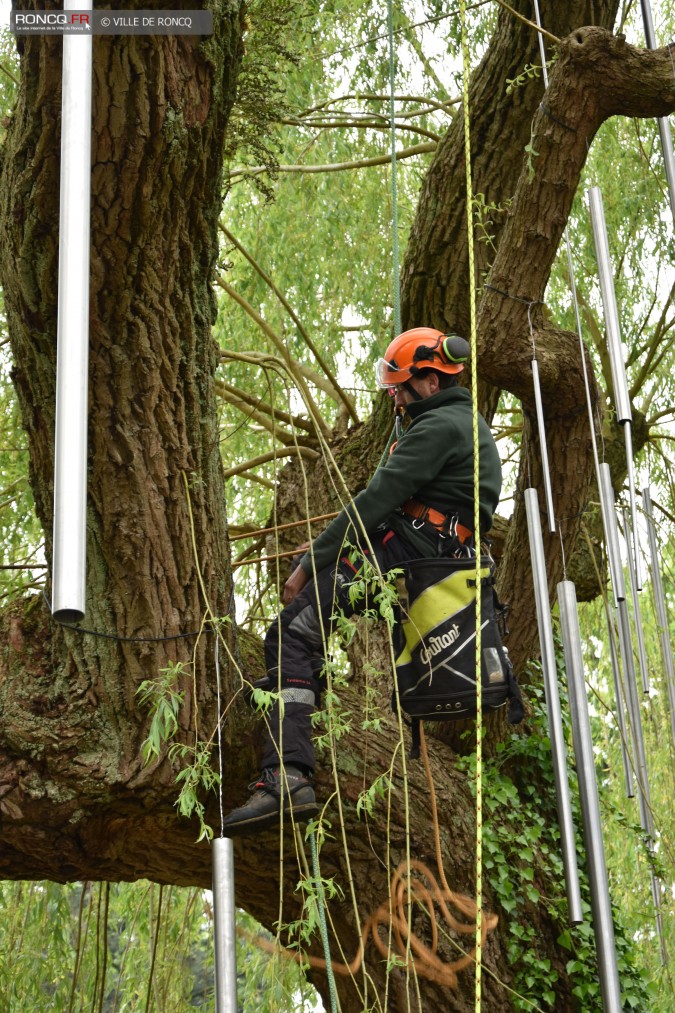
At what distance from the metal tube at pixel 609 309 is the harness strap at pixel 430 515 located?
0.57 m

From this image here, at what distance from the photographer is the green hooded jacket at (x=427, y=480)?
3.44 metres

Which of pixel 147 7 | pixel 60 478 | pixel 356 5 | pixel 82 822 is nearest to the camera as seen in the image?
pixel 60 478

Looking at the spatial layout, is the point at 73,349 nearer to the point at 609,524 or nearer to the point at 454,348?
the point at 454,348

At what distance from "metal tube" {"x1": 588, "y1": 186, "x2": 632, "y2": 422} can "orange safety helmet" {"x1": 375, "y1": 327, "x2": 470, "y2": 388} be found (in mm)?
438

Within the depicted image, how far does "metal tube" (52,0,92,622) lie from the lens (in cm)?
174

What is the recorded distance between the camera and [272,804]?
A: 10.7 feet

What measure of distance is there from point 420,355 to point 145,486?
40.1 inches

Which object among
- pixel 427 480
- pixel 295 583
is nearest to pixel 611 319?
pixel 427 480

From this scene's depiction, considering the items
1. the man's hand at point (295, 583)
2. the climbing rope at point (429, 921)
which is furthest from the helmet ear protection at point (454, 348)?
the climbing rope at point (429, 921)

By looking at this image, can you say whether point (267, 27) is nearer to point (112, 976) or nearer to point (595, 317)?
point (595, 317)

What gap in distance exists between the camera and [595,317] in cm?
620

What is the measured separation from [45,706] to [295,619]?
2.36 feet

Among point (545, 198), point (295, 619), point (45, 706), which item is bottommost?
point (45, 706)

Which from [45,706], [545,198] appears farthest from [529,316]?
[45,706]
